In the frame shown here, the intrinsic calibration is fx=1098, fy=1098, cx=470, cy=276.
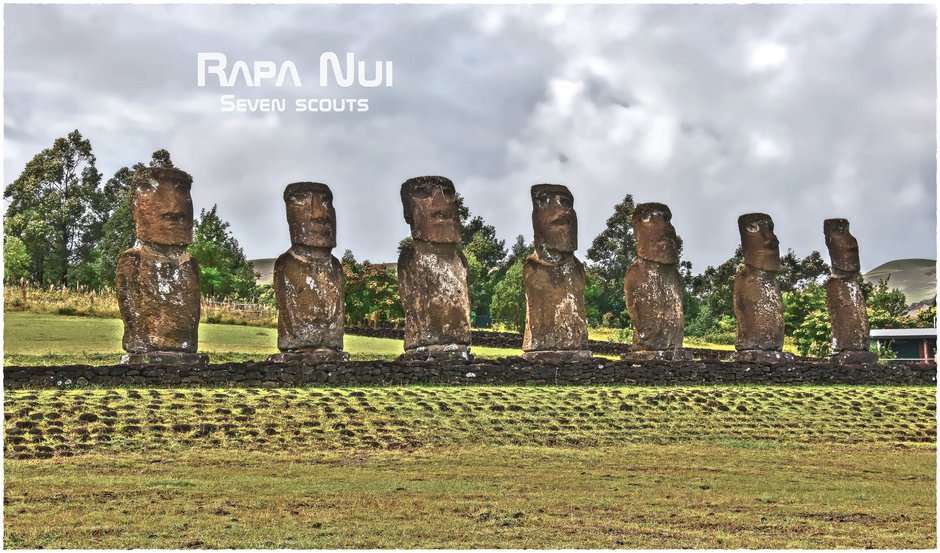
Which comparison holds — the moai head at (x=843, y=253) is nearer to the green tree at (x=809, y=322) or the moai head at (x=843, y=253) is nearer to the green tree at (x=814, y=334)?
the green tree at (x=809, y=322)

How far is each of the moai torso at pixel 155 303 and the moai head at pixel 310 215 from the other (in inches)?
83.3

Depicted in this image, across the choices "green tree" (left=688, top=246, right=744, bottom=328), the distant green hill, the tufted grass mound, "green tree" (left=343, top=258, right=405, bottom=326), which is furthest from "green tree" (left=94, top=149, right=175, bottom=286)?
the distant green hill

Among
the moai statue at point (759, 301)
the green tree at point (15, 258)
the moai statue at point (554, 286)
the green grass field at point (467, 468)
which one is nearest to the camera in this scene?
the green grass field at point (467, 468)

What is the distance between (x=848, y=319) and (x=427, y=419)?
44.5ft

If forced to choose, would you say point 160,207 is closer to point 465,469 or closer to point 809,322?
point 465,469

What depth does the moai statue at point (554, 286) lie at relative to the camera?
21.1 metres

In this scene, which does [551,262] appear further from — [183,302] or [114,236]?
[114,236]

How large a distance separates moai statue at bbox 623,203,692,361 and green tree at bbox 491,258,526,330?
25.9 meters

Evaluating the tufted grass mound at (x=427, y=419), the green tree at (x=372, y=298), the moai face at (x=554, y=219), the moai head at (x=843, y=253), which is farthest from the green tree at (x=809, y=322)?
the tufted grass mound at (x=427, y=419)

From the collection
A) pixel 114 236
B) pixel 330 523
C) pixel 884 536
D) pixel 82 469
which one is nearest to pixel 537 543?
pixel 330 523

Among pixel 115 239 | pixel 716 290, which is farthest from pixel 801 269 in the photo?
pixel 115 239

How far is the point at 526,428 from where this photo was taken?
51.2ft

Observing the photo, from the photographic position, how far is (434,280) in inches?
796

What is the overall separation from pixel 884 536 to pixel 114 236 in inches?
1963
